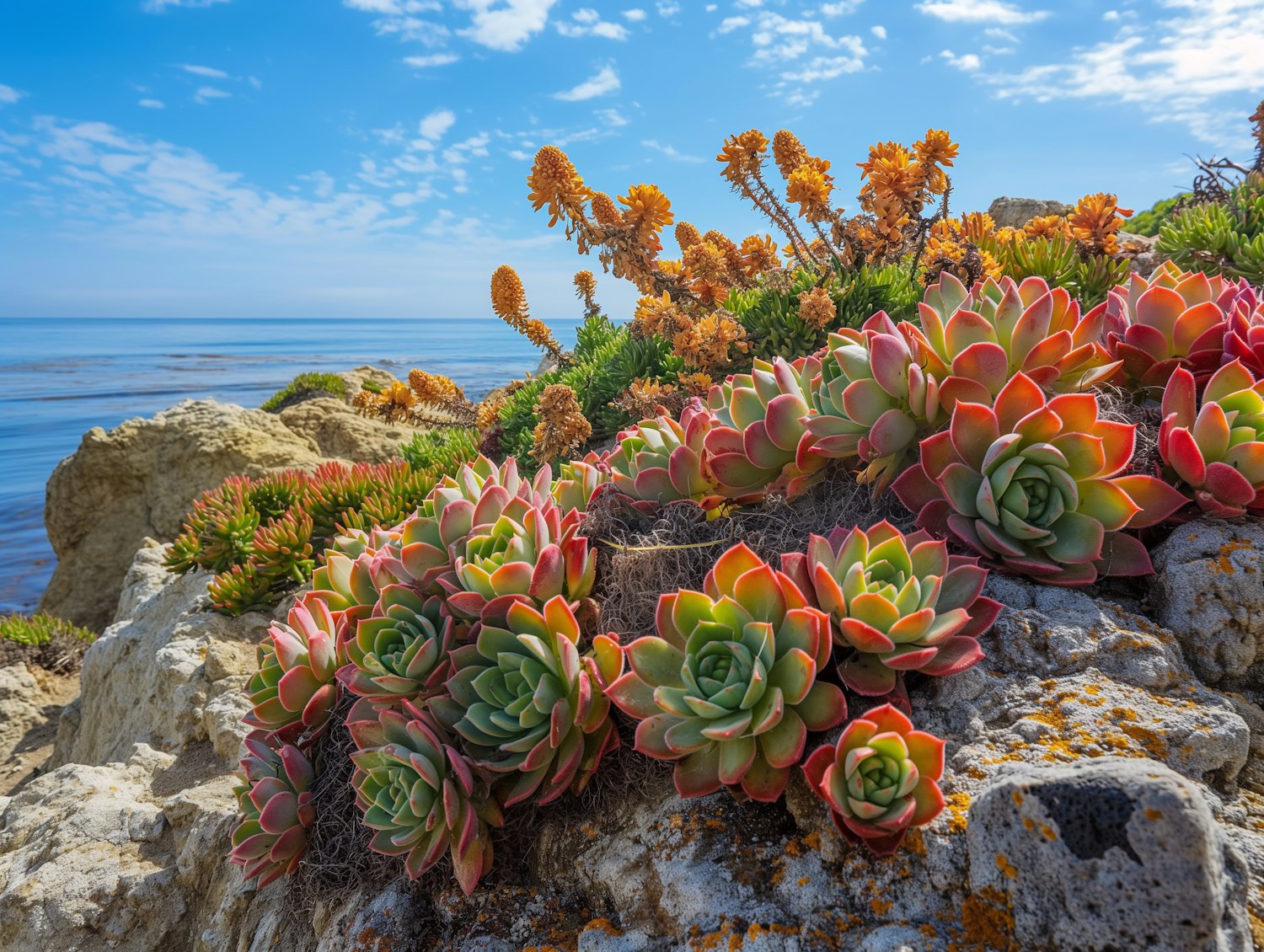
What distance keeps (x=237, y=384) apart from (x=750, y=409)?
1452 inches

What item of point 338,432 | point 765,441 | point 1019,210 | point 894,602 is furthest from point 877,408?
point 1019,210

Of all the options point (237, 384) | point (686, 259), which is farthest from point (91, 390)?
point (686, 259)

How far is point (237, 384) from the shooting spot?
33.0 meters

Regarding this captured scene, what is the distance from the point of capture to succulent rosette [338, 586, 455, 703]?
174 cm

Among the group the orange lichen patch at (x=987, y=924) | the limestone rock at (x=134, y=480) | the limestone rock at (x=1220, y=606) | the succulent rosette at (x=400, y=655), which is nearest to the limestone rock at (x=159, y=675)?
the succulent rosette at (x=400, y=655)

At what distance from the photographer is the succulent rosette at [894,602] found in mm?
1350

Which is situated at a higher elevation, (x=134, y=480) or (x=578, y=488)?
(x=578, y=488)

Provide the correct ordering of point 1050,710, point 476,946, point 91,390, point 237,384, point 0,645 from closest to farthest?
point 1050,710
point 476,946
point 0,645
point 91,390
point 237,384

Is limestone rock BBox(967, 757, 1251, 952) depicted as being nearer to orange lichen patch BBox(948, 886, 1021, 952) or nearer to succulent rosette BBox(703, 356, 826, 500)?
orange lichen patch BBox(948, 886, 1021, 952)

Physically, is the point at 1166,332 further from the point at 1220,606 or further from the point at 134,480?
the point at 134,480

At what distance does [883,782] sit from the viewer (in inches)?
46.3

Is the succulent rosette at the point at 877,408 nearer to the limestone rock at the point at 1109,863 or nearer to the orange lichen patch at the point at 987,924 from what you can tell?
the limestone rock at the point at 1109,863

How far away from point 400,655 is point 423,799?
372 millimetres

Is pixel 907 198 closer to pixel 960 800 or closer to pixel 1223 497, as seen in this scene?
pixel 1223 497
